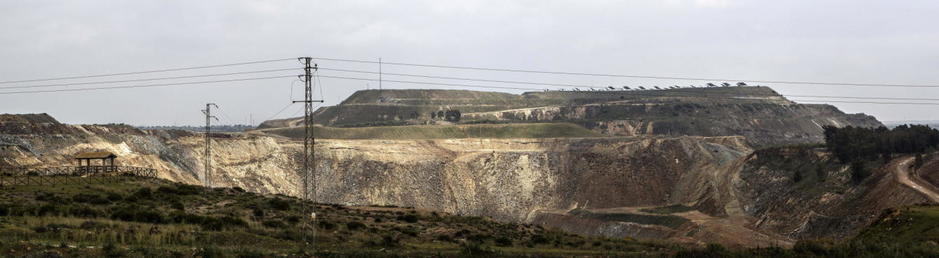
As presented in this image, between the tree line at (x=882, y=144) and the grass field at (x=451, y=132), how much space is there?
5968cm

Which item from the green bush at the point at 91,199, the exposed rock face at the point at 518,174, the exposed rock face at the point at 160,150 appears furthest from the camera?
the exposed rock face at the point at 518,174

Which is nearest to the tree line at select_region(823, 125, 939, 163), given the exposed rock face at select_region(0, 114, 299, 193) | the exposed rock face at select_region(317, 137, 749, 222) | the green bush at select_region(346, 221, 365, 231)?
the exposed rock face at select_region(317, 137, 749, 222)

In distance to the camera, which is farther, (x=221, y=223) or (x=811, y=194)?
(x=811, y=194)

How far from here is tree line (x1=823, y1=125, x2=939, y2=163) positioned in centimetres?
8725

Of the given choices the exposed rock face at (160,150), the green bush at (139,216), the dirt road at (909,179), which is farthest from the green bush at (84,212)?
the dirt road at (909,179)

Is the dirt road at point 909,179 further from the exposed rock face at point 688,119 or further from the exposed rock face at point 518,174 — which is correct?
the exposed rock face at point 688,119

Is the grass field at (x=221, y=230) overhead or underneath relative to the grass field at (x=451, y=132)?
underneath

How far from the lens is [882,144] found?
292ft

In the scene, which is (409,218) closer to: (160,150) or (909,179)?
(909,179)

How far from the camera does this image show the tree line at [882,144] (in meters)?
87.2

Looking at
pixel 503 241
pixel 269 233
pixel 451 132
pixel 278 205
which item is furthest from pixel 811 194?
pixel 451 132

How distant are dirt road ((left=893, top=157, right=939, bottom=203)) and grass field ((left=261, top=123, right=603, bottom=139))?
7200 centimetres

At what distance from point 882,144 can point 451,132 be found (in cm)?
7749

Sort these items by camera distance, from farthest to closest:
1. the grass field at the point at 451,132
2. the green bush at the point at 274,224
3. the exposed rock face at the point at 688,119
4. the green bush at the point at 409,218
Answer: the exposed rock face at the point at 688,119
the grass field at the point at 451,132
the green bush at the point at 409,218
the green bush at the point at 274,224
